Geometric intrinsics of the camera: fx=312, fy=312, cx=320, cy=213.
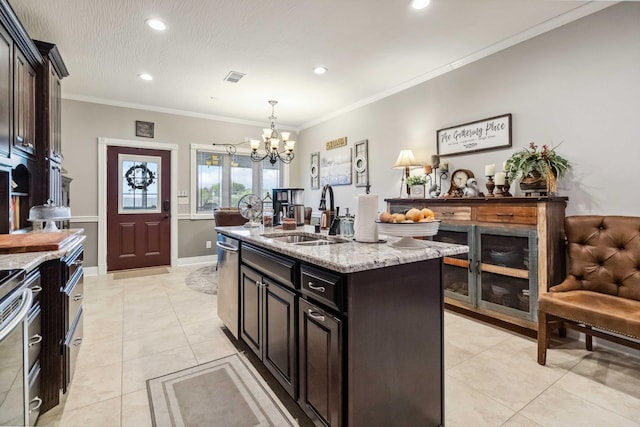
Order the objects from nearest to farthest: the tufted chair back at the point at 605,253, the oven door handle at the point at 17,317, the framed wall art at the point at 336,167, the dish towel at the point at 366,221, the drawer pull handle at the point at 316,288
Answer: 1. the oven door handle at the point at 17,317
2. the drawer pull handle at the point at 316,288
3. the dish towel at the point at 366,221
4. the tufted chair back at the point at 605,253
5. the framed wall art at the point at 336,167

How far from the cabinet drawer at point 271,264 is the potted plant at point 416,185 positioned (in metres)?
2.30

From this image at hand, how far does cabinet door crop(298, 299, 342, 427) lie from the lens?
1303mm

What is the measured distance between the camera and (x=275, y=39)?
3078 mm

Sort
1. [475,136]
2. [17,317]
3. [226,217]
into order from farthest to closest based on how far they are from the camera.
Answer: [226,217]
[475,136]
[17,317]

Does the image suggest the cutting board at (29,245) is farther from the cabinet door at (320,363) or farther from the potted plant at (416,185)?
the potted plant at (416,185)

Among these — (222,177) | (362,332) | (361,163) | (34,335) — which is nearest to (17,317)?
(34,335)

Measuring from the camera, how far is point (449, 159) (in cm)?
364

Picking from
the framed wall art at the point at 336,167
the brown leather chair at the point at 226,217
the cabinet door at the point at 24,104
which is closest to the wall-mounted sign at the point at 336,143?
the framed wall art at the point at 336,167

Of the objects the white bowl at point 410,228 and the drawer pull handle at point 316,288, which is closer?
the drawer pull handle at point 316,288

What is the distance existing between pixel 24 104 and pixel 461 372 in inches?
151

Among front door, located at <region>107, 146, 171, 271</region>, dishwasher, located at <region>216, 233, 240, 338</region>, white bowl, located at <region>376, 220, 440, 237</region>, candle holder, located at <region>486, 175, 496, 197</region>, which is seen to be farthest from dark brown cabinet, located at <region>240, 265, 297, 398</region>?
front door, located at <region>107, 146, 171, 271</region>

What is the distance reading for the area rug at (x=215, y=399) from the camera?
1666 mm

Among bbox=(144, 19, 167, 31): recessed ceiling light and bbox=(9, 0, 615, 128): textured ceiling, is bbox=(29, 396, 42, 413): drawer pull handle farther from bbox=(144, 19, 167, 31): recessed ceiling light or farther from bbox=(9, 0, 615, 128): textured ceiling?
bbox=(144, 19, 167, 31): recessed ceiling light

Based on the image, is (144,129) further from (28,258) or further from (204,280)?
(28,258)
